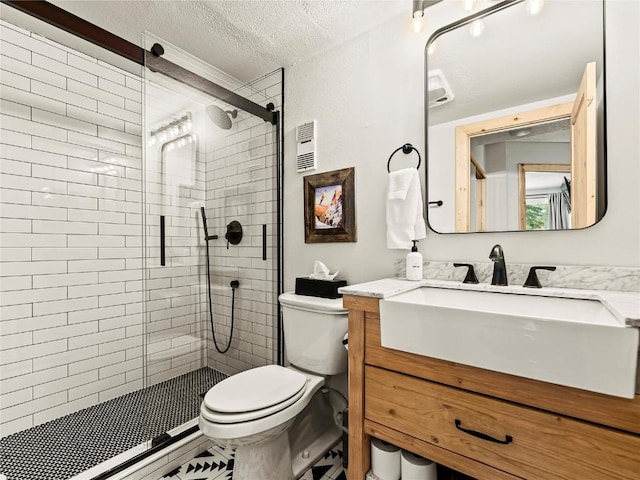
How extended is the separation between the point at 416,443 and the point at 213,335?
1.57m

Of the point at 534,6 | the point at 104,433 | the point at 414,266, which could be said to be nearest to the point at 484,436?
the point at 414,266

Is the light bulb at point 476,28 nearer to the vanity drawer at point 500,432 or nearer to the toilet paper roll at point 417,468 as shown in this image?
the vanity drawer at point 500,432

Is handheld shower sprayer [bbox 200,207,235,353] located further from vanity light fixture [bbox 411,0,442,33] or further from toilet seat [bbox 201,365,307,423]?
vanity light fixture [bbox 411,0,442,33]

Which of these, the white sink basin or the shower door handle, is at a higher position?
the shower door handle

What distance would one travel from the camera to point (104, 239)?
7.16 ft

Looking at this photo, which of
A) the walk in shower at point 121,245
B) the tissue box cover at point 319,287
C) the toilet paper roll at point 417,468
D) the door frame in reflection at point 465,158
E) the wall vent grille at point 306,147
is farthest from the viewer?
the wall vent grille at point 306,147

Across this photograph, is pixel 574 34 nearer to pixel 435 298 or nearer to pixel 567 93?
pixel 567 93

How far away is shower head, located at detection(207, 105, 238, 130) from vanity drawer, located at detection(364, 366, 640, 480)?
5.79 feet

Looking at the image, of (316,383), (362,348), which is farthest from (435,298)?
(316,383)

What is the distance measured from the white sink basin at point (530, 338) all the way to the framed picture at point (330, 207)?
2.55 ft

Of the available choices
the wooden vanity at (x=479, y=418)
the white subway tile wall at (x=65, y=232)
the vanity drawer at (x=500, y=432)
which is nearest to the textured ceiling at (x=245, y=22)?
the white subway tile wall at (x=65, y=232)

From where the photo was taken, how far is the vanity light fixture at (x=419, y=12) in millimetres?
1530

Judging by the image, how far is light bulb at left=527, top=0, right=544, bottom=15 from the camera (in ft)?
4.43

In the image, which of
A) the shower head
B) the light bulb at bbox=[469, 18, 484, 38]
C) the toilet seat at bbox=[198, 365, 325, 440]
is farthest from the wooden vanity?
the shower head
